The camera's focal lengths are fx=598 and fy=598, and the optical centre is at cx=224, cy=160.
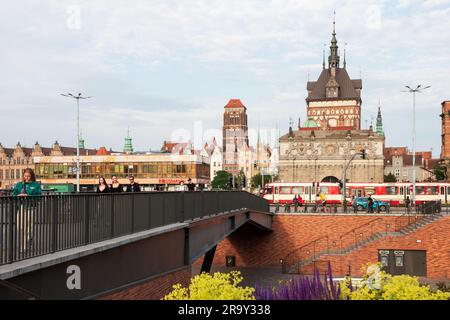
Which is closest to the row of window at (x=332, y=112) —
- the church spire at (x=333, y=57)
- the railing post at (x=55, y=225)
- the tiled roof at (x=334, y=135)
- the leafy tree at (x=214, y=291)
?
the church spire at (x=333, y=57)

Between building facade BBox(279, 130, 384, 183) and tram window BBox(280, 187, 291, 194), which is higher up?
building facade BBox(279, 130, 384, 183)

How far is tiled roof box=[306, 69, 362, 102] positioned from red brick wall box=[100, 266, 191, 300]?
6113 inches

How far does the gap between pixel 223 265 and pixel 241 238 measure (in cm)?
248

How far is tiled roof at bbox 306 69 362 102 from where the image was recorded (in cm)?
16888

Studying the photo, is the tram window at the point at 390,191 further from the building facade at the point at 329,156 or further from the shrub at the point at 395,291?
the building facade at the point at 329,156

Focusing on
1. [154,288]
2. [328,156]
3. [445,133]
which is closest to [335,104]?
[328,156]

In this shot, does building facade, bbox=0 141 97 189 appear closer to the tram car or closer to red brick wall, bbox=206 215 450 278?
the tram car

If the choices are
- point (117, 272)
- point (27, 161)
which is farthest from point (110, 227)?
point (27, 161)

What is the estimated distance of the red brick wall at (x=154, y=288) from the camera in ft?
42.4

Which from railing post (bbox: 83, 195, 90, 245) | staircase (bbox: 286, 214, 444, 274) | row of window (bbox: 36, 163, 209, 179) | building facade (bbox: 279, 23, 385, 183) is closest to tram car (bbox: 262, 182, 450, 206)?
staircase (bbox: 286, 214, 444, 274)
